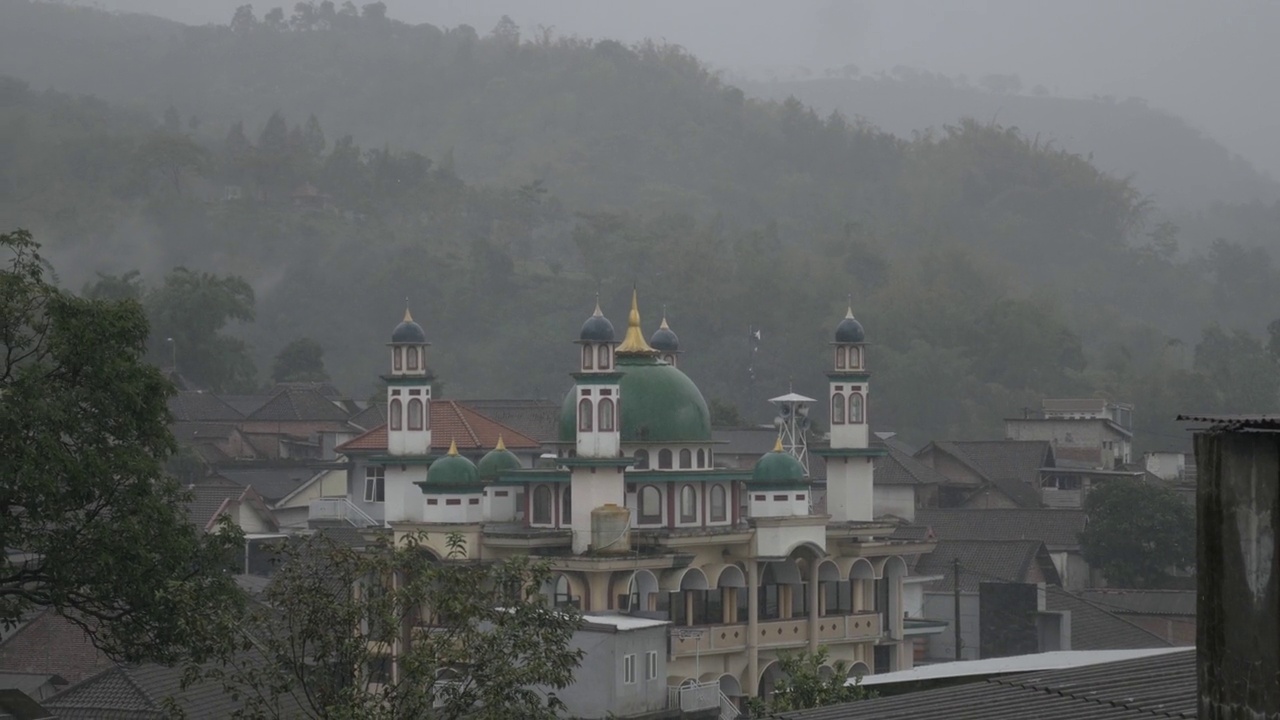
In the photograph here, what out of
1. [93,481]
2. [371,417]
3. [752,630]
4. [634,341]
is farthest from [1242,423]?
[371,417]

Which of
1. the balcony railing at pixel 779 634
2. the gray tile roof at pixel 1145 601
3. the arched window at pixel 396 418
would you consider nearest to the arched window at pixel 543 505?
the arched window at pixel 396 418

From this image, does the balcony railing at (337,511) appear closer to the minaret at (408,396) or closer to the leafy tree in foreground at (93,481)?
the minaret at (408,396)

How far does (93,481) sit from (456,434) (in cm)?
3433

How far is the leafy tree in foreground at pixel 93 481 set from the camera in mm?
20297

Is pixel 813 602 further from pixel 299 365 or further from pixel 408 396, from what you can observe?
pixel 299 365

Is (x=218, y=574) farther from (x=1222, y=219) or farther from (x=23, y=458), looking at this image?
(x=1222, y=219)

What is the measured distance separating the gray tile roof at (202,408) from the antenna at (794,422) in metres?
22.9

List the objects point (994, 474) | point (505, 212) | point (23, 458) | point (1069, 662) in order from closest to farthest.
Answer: point (1069, 662) < point (23, 458) < point (994, 474) < point (505, 212)

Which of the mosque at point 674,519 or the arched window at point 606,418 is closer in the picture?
the mosque at point 674,519

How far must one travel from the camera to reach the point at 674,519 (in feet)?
129

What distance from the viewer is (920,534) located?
5106cm

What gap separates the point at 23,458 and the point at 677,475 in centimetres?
2035

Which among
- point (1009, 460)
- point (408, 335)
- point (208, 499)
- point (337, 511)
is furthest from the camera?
point (1009, 460)

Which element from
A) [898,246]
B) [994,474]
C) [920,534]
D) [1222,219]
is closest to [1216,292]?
[898,246]
